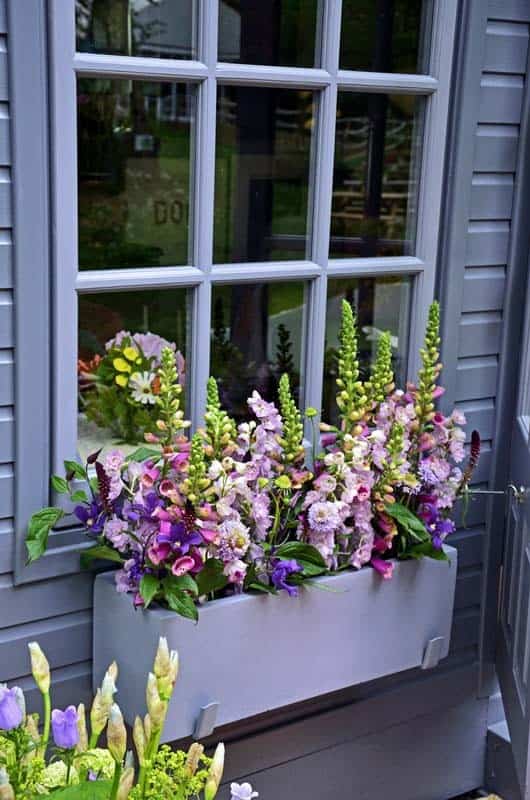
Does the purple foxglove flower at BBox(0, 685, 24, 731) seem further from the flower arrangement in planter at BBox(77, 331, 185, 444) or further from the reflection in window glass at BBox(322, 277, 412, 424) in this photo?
the reflection in window glass at BBox(322, 277, 412, 424)

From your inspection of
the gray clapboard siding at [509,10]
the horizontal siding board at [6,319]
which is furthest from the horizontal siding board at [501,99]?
the horizontal siding board at [6,319]

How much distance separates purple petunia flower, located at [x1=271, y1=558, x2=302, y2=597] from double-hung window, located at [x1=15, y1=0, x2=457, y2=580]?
39 cm

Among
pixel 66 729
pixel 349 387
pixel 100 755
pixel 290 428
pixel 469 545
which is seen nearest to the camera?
pixel 66 729

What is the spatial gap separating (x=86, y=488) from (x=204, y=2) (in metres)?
0.98

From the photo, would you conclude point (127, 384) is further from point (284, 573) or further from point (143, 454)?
point (284, 573)

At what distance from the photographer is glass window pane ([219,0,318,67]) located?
7.02 ft

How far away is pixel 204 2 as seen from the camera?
81.2 inches

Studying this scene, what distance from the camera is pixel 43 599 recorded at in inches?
84.0

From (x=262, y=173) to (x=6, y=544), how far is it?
96 centimetres

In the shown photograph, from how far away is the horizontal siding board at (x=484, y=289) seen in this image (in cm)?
257

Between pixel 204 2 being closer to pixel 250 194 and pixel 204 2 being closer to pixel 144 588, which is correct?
pixel 250 194

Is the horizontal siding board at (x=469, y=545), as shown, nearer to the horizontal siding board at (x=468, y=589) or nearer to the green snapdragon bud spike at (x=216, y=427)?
the horizontal siding board at (x=468, y=589)

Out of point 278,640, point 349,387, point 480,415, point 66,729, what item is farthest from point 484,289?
point 66,729

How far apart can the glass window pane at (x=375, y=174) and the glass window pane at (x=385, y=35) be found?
7 centimetres
